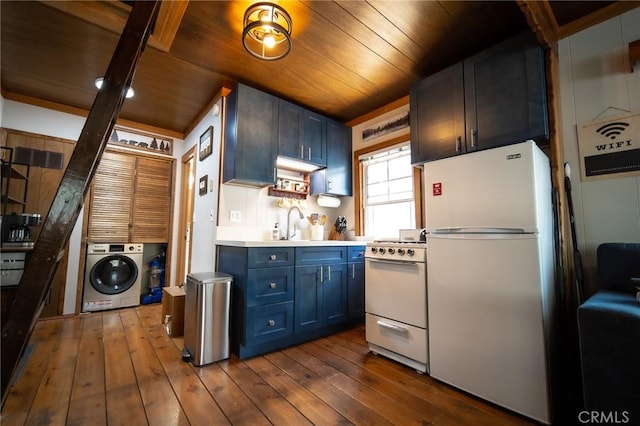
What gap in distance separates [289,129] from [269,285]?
1758 mm

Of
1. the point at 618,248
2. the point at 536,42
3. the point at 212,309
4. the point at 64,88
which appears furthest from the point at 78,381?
the point at 536,42

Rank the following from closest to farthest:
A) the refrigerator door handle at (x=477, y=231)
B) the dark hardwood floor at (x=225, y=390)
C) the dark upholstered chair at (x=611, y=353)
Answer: the dark upholstered chair at (x=611, y=353) < the dark hardwood floor at (x=225, y=390) < the refrigerator door handle at (x=477, y=231)

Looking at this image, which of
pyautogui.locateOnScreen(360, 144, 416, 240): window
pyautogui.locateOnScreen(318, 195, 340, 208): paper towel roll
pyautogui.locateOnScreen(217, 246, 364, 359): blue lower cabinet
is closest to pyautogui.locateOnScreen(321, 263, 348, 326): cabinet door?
pyautogui.locateOnScreen(217, 246, 364, 359): blue lower cabinet

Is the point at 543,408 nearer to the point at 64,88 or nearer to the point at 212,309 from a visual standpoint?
the point at 212,309

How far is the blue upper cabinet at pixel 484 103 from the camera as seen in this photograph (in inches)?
73.0

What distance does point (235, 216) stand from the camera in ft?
9.68

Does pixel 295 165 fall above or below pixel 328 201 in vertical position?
above

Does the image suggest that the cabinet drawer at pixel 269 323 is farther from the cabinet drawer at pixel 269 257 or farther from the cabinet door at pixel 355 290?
the cabinet door at pixel 355 290

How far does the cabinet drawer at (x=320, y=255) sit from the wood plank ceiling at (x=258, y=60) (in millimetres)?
1729

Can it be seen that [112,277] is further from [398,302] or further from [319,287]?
[398,302]

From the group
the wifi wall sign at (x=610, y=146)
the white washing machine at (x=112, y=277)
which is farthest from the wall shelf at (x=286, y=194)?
the wifi wall sign at (x=610, y=146)

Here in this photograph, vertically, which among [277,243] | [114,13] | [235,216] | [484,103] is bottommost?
[277,243]

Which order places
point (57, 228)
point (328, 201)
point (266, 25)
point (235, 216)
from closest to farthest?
point (57, 228), point (266, 25), point (235, 216), point (328, 201)

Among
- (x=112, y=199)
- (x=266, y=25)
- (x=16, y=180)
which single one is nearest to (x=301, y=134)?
(x=266, y=25)
